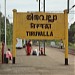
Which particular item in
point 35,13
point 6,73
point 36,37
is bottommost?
point 6,73

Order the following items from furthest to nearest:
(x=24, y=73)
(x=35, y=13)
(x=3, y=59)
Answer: (x=3, y=59)
(x=35, y=13)
(x=24, y=73)

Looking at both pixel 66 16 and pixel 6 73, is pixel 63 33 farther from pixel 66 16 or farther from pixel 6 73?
pixel 6 73

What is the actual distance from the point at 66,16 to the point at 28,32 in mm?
2273

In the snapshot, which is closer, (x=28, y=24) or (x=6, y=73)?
(x=6, y=73)

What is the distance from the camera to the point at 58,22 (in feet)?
65.8

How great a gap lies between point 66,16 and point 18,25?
8.84ft

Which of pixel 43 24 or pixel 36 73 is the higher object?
pixel 43 24

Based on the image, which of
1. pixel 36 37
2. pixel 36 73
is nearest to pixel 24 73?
pixel 36 73

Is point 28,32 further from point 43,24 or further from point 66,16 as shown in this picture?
point 66,16

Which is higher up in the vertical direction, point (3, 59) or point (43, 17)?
point (43, 17)

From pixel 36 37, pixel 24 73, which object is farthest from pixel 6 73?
pixel 36 37

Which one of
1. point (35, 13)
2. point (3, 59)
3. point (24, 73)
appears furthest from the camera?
point (3, 59)

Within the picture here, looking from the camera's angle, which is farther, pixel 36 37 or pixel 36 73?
pixel 36 37

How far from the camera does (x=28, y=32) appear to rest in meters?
19.9
